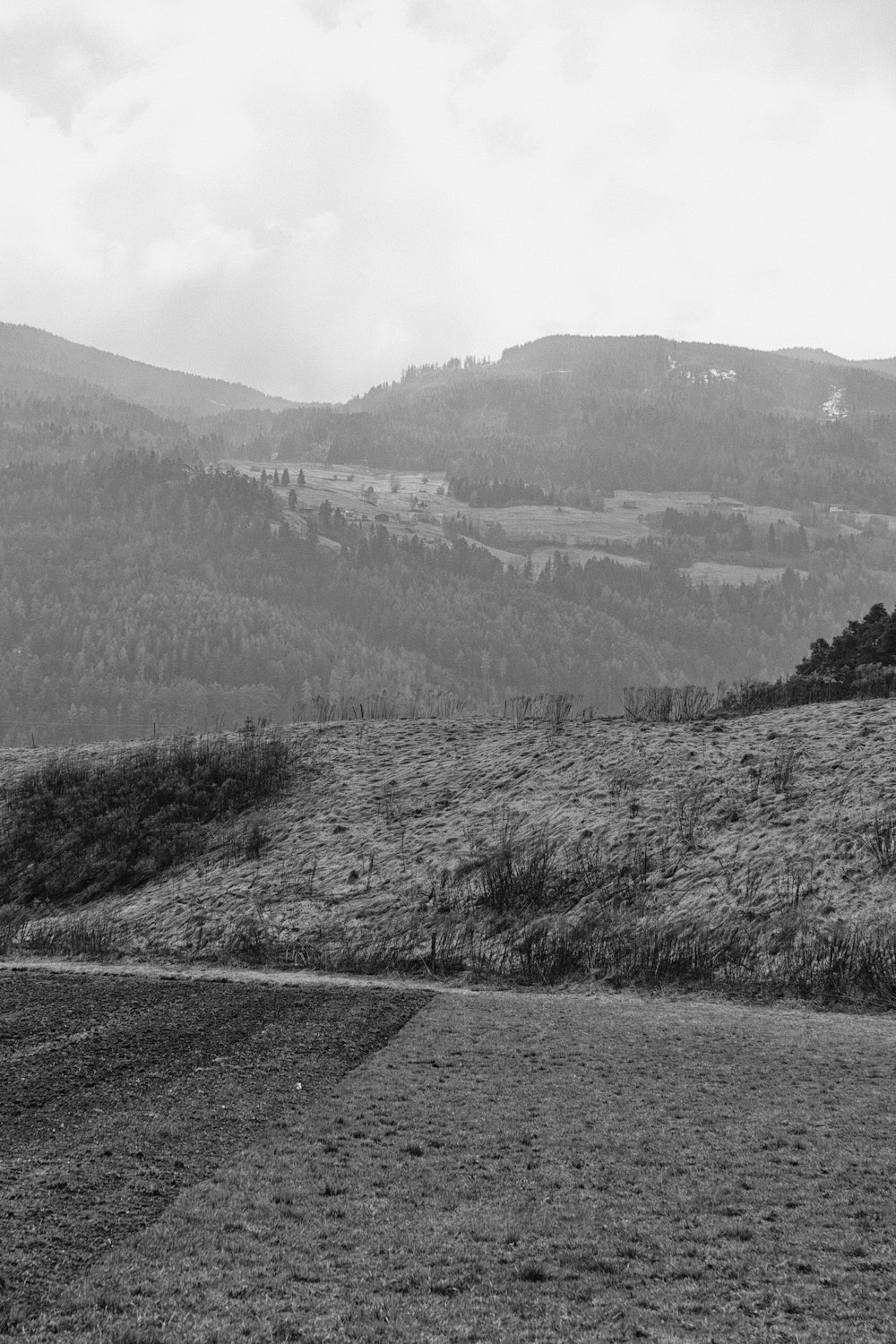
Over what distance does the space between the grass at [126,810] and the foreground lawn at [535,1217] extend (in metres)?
23.9

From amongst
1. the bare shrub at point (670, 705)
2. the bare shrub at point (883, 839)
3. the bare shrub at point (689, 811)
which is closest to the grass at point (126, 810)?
the bare shrub at point (689, 811)

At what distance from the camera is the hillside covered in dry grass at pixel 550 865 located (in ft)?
84.6

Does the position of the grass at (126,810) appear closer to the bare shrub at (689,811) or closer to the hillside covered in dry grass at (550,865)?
the hillside covered in dry grass at (550,865)

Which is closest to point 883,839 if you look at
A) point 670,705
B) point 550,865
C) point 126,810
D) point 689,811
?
point 689,811

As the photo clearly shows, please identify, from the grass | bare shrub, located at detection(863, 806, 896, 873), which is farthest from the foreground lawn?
the grass

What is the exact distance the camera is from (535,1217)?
943 centimetres

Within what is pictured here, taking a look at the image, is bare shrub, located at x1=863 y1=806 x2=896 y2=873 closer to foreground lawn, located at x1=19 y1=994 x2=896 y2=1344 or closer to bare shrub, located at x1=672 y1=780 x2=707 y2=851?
bare shrub, located at x1=672 y1=780 x2=707 y2=851

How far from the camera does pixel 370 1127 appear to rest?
12.3 meters

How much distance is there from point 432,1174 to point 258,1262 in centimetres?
264

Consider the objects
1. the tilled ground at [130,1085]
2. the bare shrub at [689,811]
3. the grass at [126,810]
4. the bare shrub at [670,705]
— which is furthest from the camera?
the bare shrub at [670,705]

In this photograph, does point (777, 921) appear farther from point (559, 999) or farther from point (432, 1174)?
point (432, 1174)

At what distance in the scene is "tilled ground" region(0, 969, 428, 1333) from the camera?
8.95m

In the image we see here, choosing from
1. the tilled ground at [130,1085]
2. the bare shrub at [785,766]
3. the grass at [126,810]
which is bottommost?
the grass at [126,810]

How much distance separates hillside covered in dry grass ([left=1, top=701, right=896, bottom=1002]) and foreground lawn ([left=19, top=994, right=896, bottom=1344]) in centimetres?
999
